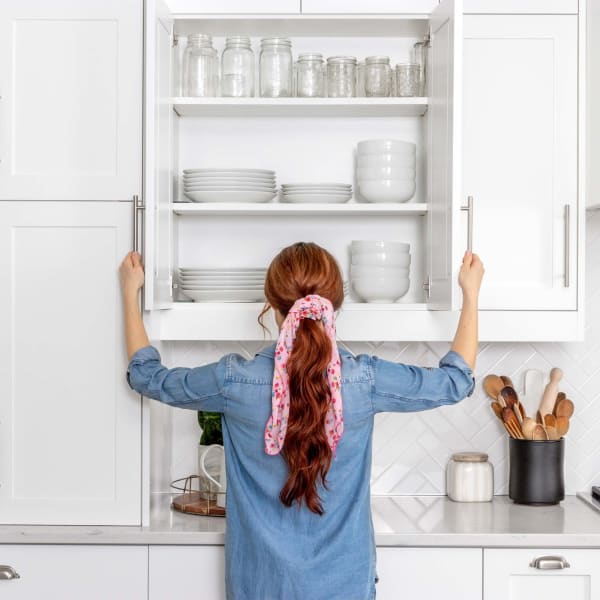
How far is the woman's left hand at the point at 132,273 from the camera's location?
2406 millimetres

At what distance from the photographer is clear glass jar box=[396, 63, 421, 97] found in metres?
2.70

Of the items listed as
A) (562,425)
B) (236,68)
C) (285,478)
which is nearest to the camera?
(285,478)

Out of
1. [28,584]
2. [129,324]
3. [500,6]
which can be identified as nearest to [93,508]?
[28,584]

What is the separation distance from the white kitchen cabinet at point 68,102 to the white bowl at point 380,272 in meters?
0.65

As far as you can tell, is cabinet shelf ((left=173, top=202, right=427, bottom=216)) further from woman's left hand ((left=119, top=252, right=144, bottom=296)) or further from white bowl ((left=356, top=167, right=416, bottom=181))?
woman's left hand ((left=119, top=252, right=144, bottom=296))

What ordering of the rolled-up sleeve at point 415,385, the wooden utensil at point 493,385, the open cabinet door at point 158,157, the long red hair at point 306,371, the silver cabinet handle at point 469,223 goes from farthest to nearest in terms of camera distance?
the wooden utensil at point 493,385, the silver cabinet handle at point 469,223, the open cabinet door at point 158,157, the rolled-up sleeve at point 415,385, the long red hair at point 306,371

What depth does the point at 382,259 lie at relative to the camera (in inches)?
104

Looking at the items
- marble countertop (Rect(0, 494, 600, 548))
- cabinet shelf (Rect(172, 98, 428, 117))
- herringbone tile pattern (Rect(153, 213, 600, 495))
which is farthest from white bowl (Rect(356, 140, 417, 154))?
marble countertop (Rect(0, 494, 600, 548))

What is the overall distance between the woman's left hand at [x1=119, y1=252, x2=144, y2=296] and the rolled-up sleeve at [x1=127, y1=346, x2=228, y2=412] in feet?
0.52

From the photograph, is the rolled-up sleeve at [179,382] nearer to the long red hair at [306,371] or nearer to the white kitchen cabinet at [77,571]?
the long red hair at [306,371]

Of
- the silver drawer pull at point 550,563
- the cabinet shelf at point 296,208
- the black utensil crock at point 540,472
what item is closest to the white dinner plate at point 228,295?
the cabinet shelf at point 296,208

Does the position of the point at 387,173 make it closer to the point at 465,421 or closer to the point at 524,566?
the point at 465,421

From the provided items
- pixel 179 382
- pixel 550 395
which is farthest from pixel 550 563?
pixel 179 382

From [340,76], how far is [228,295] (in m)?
0.70
